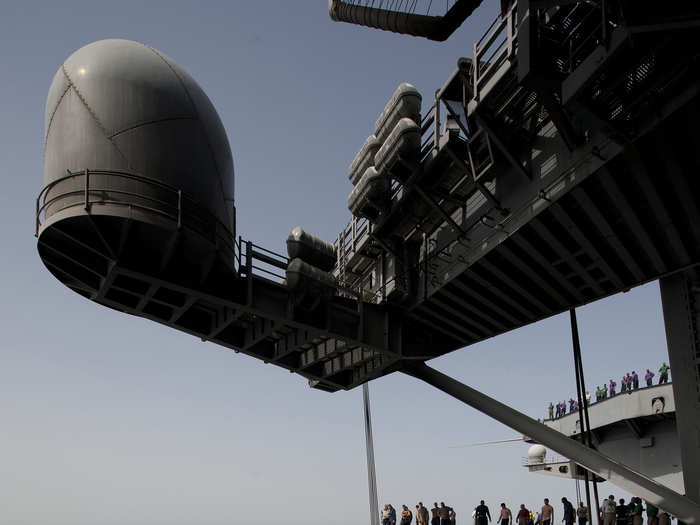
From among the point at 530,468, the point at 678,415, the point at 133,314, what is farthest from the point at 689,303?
the point at 530,468

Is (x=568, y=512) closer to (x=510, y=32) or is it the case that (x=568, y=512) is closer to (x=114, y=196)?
(x=510, y=32)

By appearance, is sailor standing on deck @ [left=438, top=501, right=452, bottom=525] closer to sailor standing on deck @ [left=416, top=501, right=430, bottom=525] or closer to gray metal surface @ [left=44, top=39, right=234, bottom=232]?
sailor standing on deck @ [left=416, top=501, right=430, bottom=525]

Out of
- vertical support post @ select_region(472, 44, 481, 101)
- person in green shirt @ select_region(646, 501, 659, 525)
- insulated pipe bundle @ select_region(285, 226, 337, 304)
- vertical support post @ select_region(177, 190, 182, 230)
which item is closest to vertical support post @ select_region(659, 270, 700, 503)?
person in green shirt @ select_region(646, 501, 659, 525)

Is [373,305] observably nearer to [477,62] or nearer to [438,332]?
[438,332]

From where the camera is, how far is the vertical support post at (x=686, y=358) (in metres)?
14.7

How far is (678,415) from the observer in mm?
15211

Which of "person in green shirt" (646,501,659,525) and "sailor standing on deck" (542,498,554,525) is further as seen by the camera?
"sailor standing on deck" (542,498,554,525)

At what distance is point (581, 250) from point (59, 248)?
11.8m

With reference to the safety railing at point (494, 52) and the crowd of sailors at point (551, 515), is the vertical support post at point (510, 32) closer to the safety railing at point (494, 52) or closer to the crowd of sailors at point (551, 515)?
the safety railing at point (494, 52)

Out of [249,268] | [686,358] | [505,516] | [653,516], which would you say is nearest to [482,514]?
[505,516]

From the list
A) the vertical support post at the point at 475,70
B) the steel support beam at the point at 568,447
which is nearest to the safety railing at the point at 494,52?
the vertical support post at the point at 475,70

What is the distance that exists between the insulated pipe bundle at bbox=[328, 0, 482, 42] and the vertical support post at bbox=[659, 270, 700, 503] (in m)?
9.84

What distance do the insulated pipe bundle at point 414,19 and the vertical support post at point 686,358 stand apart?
9843 mm

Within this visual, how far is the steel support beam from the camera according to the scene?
14.3 metres
